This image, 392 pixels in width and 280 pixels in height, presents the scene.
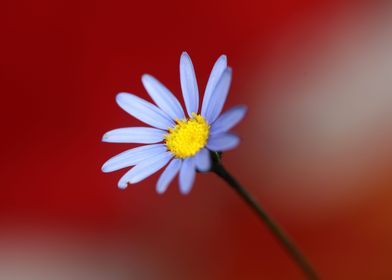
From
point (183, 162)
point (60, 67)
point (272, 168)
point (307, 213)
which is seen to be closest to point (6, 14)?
point (60, 67)

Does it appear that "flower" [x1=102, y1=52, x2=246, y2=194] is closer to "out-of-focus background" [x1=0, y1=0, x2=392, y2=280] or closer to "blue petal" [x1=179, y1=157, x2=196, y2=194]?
"blue petal" [x1=179, y1=157, x2=196, y2=194]

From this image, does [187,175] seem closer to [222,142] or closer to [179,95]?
[222,142]

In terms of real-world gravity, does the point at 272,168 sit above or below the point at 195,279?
above

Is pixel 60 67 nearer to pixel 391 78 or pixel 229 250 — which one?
pixel 229 250

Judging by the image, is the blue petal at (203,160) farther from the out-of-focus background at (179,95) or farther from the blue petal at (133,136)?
the out-of-focus background at (179,95)

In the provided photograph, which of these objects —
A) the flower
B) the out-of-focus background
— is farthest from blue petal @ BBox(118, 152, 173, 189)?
the out-of-focus background

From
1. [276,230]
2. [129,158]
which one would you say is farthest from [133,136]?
[276,230]

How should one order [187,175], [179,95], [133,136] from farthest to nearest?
[179,95] < [133,136] < [187,175]
